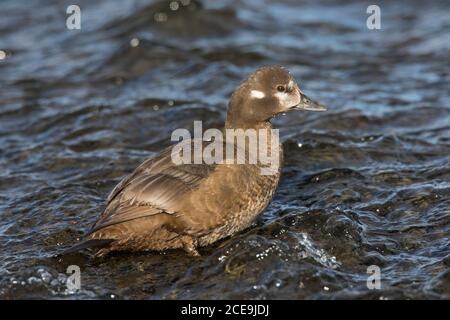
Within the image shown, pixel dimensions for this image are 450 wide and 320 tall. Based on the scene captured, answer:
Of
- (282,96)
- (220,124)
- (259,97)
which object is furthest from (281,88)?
(220,124)

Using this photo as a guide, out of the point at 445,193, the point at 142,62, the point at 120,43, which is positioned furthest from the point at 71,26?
the point at 445,193

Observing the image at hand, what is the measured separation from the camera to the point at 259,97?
6129mm

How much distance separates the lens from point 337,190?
6539 millimetres

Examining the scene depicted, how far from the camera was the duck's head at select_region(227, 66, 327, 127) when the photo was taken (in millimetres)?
6129

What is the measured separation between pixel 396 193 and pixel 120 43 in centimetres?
565

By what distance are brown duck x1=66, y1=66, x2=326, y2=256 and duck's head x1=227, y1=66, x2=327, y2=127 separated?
1.61ft

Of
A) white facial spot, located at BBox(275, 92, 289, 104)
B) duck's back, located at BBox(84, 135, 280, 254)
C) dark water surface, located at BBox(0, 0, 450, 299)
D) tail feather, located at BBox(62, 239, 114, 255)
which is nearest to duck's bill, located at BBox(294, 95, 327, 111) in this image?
white facial spot, located at BBox(275, 92, 289, 104)

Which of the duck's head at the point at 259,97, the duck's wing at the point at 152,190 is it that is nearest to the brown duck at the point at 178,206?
the duck's wing at the point at 152,190

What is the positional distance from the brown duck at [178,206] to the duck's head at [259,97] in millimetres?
492

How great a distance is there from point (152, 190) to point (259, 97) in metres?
1.25

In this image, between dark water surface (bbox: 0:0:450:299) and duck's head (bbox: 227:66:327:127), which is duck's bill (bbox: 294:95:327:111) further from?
dark water surface (bbox: 0:0:450:299)

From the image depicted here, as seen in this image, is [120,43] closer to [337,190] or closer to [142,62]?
[142,62]

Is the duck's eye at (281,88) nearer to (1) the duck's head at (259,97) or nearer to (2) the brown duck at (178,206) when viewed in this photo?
(1) the duck's head at (259,97)

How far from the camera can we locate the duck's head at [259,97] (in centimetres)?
613
